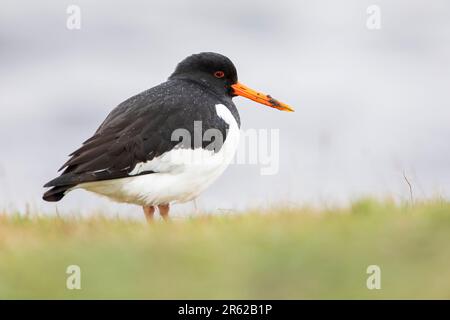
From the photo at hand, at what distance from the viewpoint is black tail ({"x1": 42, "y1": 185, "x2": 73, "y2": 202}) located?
8.44 m

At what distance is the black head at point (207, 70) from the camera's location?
10.3 m

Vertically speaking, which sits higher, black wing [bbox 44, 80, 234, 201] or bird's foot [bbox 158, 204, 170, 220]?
black wing [bbox 44, 80, 234, 201]

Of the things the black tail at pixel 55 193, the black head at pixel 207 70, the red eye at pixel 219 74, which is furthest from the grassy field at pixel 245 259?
the red eye at pixel 219 74

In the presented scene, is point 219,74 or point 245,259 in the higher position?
point 219,74

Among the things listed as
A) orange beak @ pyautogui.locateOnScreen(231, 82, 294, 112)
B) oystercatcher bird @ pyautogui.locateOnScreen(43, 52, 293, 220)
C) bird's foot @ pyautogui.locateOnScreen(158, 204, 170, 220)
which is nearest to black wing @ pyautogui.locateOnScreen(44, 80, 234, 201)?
oystercatcher bird @ pyautogui.locateOnScreen(43, 52, 293, 220)

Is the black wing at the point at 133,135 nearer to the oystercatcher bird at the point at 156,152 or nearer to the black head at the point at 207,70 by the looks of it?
the oystercatcher bird at the point at 156,152

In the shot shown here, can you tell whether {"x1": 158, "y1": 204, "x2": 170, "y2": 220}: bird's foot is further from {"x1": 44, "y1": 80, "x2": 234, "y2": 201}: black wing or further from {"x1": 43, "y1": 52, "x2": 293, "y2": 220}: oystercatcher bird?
{"x1": 44, "y1": 80, "x2": 234, "y2": 201}: black wing

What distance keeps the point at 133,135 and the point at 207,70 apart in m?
2.09

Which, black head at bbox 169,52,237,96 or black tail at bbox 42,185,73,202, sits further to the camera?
black head at bbox 169,52,237,96

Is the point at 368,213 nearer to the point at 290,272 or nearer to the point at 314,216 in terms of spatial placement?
the point at 314,216

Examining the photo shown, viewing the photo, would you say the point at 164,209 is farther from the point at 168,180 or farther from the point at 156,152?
the point at 156,152

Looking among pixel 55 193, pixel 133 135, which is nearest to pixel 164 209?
pixel 133 135

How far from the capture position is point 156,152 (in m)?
8.66

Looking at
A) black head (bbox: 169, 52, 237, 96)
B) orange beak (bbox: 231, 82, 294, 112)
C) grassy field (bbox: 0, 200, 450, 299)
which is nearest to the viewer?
grassy field (bbox: 0, 200, 450, 299)
